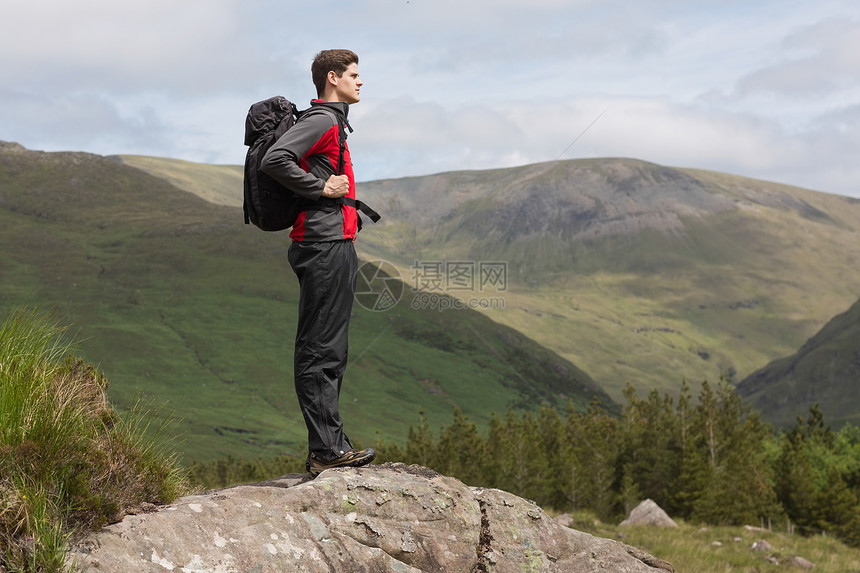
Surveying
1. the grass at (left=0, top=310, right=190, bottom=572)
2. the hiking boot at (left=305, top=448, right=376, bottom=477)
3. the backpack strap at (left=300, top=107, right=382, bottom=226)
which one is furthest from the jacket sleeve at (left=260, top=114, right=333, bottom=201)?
the hiking boot at (left=305, top=448, right=376, bottom=477)

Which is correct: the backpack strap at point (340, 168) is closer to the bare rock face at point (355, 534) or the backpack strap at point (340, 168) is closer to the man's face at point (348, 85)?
the man's face at point (348, 85)

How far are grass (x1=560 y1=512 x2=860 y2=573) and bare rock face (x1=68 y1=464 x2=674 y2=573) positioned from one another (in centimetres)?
1112

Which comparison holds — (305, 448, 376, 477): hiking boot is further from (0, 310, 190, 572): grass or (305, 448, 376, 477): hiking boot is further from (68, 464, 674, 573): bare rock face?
(0, 310, 190, 572): grass

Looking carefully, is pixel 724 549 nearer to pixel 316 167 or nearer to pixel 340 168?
pixel 340 168

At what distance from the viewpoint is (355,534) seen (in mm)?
7098

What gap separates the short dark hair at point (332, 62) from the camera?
8.48 metres

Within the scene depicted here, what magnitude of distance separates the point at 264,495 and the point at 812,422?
12589cm

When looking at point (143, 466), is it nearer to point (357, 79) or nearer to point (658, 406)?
point (357, 79)

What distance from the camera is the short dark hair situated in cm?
848

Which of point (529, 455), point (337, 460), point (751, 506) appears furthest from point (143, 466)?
point (529, 455)

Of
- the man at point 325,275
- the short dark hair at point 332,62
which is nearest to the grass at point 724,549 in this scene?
the man at point 325,275

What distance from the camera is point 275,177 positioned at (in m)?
7.65

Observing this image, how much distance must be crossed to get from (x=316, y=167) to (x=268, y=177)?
55cm

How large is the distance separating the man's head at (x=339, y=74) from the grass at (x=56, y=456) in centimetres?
371
